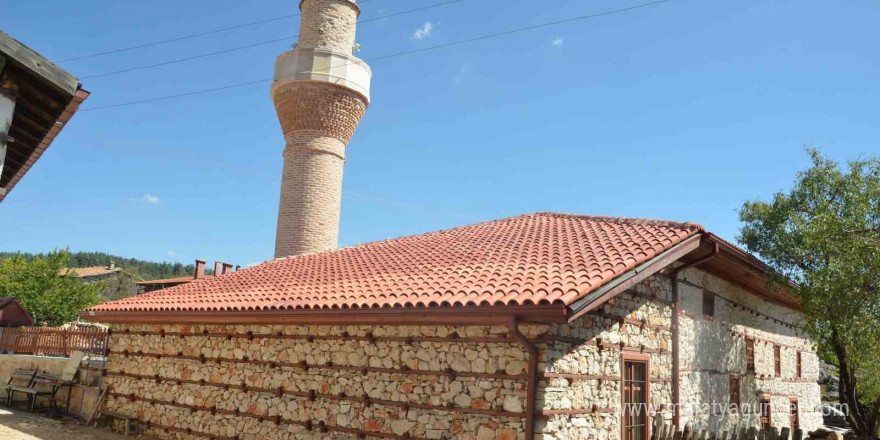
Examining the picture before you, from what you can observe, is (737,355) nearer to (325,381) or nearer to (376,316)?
(376,316)

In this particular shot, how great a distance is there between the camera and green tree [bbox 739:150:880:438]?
39.9 ft

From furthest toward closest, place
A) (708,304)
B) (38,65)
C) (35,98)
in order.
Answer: (708,304) < (35,98) < (38,65)

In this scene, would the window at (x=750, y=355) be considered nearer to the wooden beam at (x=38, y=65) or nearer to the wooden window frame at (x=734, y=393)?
the wooden window frame at (x=734, y=393)

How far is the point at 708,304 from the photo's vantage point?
1191 cm

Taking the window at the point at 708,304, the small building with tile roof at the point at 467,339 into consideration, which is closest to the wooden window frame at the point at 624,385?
the small building with tile roof at the point at 467,339

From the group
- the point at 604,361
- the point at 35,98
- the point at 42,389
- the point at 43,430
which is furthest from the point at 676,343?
the point at 42,389

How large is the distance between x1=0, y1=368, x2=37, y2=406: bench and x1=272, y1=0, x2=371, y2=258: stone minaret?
700 centimetres

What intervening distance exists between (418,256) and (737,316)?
Result: 268 inches

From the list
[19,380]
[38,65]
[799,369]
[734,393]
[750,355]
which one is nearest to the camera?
[38,65]

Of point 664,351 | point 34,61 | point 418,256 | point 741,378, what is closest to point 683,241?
point 664,351

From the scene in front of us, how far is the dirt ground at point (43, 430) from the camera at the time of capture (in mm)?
11375

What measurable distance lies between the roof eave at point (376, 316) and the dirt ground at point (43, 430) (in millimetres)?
2194

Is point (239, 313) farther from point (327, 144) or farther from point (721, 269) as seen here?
point (327, 144)

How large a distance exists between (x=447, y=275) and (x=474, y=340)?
1541mm
